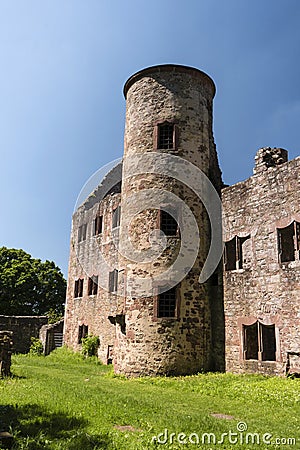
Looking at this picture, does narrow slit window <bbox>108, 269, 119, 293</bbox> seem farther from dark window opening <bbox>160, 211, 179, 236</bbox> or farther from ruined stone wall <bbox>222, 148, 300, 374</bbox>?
ruined stone wall <bbox>222, 148, 300, 374</bbox>

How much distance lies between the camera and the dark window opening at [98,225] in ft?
84.9

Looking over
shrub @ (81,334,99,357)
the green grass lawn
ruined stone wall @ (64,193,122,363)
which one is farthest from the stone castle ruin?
shrub @ (81,334,99,357)

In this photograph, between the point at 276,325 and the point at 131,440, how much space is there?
8.57m

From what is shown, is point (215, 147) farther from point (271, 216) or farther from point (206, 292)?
point (206, 292)

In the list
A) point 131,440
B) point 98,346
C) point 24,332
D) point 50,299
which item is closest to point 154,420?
point 131,440

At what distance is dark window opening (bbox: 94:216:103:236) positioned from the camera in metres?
25.9

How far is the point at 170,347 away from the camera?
49.7ft

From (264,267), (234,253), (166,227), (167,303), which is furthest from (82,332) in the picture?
(264,267)

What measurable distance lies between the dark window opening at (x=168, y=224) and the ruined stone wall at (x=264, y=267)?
1995mm

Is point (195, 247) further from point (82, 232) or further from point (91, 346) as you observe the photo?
point (82, 232)

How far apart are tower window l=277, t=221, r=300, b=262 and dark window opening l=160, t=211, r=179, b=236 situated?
392 cm

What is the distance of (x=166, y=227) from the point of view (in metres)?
16.4

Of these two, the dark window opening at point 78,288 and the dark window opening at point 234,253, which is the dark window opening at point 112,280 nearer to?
the dark window opening at point 78,288

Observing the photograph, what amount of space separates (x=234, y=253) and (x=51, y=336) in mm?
16346
